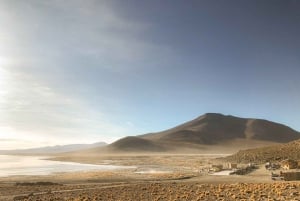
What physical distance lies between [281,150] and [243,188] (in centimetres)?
4946

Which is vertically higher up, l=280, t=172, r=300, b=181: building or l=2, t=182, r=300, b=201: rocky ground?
l=280, t=172, r=300, b=181: building

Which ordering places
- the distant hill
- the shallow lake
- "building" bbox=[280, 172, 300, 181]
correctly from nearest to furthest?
"building" bbox=[280, 172, 300, 181] < the shallow lake < the distant hill

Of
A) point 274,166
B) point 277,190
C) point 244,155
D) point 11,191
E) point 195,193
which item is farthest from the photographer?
point 244,155

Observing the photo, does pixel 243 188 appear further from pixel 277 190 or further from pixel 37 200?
pixel 37 200

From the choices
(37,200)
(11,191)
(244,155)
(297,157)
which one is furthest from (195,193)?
(244,155)

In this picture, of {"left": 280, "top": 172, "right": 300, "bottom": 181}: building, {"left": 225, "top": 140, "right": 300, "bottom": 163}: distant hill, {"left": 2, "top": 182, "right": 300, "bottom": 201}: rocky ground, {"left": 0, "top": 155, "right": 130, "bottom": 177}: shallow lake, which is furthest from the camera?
{"left": 225, "top": 140, "right": 300, "bottom": 163}: distant hill

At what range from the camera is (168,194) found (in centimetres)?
2870

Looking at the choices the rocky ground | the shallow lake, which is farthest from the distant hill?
the rocky ground

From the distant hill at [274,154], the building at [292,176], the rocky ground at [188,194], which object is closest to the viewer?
the rocky ground at [188,194]

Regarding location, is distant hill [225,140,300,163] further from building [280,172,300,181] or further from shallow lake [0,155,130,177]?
building [280,172,300,181]

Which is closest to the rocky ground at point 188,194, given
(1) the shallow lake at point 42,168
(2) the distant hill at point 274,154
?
(1) the shallow lake at point 42,168

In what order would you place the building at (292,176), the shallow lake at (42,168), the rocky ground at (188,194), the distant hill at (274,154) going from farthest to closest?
the distant hill at (274,154), the shallow lake at (42,168), the building at (292,176), the rocky ground at (188,194)

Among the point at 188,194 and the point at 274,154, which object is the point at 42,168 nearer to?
the point at 274,154

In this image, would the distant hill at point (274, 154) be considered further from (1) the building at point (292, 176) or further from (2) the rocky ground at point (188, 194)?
(2) the rocky ground at point (188, 194)
